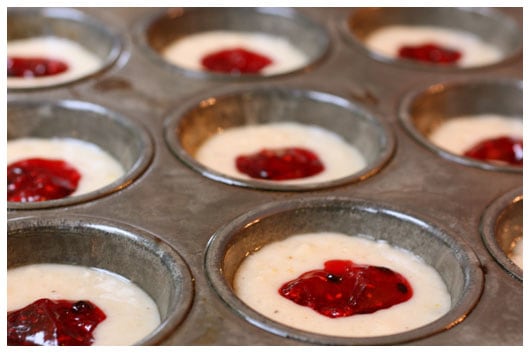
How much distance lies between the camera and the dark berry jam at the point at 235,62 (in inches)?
212

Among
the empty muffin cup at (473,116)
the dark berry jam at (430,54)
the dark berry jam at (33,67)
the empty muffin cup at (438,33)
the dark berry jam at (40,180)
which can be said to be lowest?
the dark berry jam at (40,180)

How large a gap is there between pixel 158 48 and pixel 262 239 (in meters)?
2.11

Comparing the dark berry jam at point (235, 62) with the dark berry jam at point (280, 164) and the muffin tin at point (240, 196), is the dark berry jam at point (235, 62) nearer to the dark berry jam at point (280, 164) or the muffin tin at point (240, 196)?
the muffin tin at point (240, 196)

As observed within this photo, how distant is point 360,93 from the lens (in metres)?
4.86

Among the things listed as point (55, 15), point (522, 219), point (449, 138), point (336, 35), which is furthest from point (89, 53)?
point (522, 219)

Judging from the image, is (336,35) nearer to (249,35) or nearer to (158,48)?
(249,35)

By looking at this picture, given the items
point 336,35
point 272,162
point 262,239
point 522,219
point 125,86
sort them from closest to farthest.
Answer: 1. point 262,239
2. point 522,219
3. point 272,162
4. point 125,86
5. point 336,35

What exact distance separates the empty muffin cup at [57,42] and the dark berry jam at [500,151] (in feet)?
6.51

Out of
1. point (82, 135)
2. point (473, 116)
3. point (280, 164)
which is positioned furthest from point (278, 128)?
point (473, 116)

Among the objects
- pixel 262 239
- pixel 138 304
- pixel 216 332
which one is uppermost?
pixel 262 239

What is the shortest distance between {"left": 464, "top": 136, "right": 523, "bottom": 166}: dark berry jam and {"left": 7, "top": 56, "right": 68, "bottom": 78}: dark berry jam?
2293 mm

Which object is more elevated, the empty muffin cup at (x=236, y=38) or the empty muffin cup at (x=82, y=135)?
the empty muffin cup at (x=236, y=38)

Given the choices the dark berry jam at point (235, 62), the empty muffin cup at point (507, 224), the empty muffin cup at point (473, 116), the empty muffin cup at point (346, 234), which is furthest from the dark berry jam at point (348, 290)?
the dark berry jam at point (235, 62)

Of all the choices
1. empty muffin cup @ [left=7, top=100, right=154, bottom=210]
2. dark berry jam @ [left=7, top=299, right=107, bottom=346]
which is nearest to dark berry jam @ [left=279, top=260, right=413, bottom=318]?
dark berry jam @ [left=7, top=299, right=107, bottom=346]
